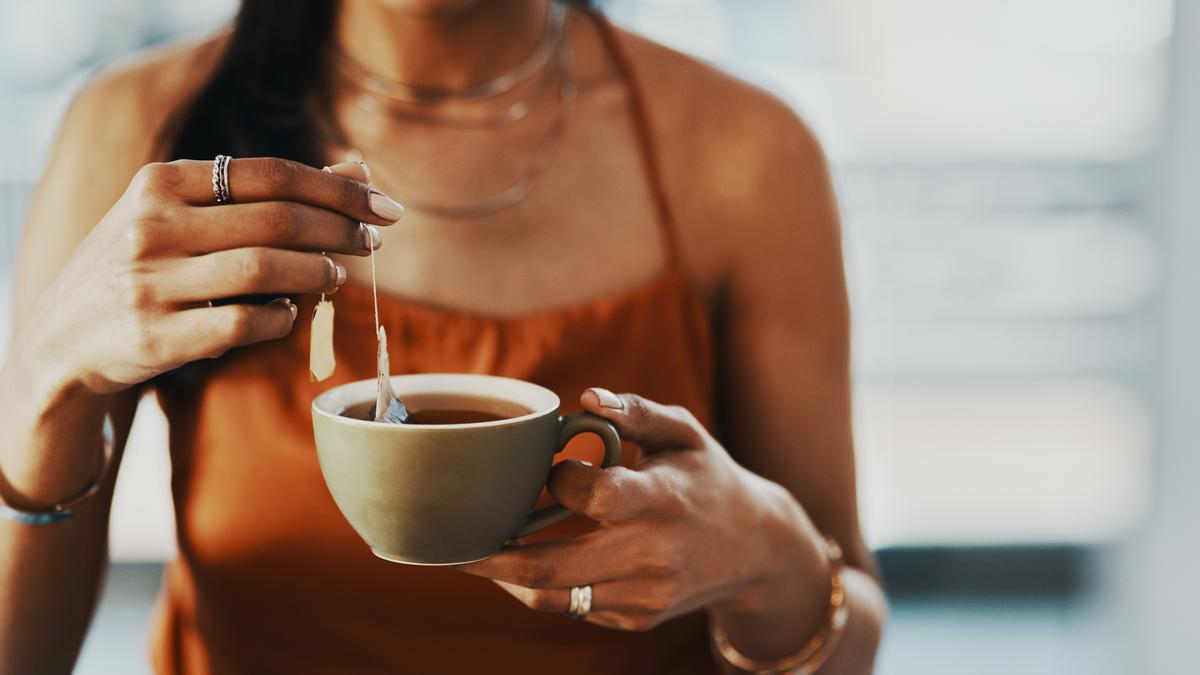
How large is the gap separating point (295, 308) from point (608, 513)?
0.21 m

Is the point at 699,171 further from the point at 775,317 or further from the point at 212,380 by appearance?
the point at 212,380

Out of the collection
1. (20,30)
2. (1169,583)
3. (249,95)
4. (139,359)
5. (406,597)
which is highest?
(20,30)

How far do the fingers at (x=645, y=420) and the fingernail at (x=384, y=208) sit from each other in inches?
5.7

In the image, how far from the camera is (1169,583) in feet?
6.88

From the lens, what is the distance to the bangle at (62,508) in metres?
0.70

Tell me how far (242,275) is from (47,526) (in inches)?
13.2

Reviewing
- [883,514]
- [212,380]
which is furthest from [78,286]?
[883,514]

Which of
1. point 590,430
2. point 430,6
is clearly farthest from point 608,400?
point 430,6

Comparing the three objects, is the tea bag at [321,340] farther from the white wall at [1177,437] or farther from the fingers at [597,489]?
the white wall at [1177,437]

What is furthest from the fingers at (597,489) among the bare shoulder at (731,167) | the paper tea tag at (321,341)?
the bare shoulder at (731,167)

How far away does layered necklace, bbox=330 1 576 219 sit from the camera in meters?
0.93

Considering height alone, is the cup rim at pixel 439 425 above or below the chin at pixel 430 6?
below

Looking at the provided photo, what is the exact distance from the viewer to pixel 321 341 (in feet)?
1.87

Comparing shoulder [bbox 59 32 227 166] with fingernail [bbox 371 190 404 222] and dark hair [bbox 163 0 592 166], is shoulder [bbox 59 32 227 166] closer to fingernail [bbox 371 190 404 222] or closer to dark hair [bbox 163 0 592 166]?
dark hair [bbox 163 0 592 166]
